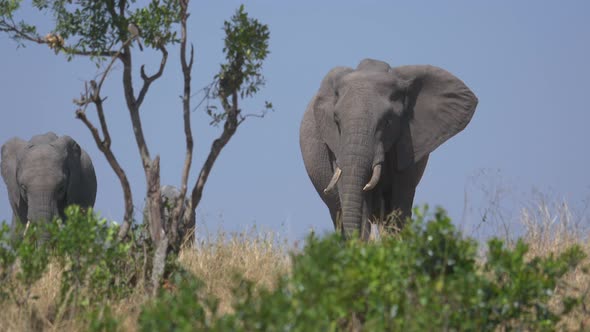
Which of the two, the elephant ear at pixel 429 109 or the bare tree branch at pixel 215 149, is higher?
the elephant ear at pixel 429 109

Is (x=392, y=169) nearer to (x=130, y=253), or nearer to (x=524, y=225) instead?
(x=524, y=225)

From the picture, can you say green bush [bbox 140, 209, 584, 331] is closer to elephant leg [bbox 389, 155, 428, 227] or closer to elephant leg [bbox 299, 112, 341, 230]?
elephant leg [bbox 389, 155, 428, 227]

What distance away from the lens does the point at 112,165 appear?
11.0 meters

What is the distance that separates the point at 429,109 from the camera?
1549cm

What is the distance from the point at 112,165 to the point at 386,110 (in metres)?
4.82

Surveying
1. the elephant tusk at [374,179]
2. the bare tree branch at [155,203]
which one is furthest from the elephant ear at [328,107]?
the bare tree branch at [155,203]

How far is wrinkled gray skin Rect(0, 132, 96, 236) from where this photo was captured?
19469 mm

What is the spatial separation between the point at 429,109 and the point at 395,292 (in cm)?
806

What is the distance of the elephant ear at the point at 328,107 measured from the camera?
14.8 meters

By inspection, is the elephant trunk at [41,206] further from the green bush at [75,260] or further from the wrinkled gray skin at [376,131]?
the green bush at [75,260]

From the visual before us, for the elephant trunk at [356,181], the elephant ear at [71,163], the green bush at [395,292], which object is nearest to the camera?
the green bush at [395,292]

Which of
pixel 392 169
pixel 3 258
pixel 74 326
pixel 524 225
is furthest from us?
pixel 392 169

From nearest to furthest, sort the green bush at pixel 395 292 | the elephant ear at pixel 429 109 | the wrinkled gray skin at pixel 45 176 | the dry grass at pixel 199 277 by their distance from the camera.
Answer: the green bush at pixel 395 292 → the dry grass at pixel 199 277 → the elephant ear at pixel 429 109 → the wrinkled gray skin at pixel 45 176

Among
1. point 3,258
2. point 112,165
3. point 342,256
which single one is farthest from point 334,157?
point 342,256
